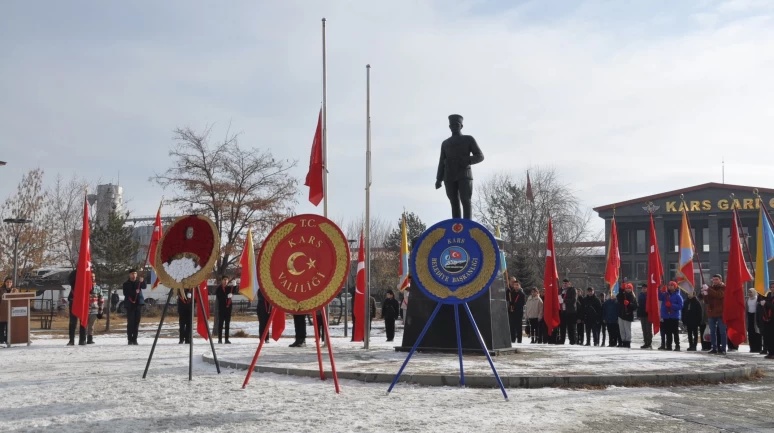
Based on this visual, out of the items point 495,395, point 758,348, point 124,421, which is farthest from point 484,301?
point 758,348

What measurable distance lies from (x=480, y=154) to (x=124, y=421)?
9036mm

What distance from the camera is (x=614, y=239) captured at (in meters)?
23.2

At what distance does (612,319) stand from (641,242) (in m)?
51.0

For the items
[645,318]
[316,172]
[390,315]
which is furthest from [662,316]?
[316,172]

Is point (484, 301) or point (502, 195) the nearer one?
point (484, 301)

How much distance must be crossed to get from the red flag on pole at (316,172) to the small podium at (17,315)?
821 cm

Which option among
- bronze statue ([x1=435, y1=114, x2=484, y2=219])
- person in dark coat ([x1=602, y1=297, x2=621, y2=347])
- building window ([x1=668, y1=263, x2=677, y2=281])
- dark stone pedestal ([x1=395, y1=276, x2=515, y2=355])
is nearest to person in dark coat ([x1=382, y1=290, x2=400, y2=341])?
person in dark coat ([x1=602, y1=297, x2=621, y2=347])

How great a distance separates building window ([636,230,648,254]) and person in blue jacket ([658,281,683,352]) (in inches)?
2026

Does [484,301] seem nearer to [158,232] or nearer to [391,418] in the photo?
[391,418]

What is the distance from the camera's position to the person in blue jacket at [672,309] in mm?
17797

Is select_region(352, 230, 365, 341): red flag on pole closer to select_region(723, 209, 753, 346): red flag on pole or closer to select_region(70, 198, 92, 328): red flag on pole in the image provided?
select_region(70, 198, 92, 328): red flag on pole

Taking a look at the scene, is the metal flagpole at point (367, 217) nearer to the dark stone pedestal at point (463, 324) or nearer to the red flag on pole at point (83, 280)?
the dark stone pedestal at point (463, 324)

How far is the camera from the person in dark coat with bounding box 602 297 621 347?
19.8 metres

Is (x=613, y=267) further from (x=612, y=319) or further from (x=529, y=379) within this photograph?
(x=529, y=379)
